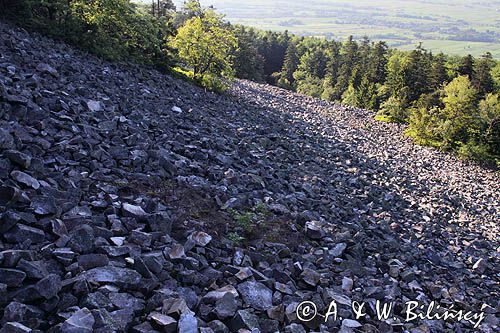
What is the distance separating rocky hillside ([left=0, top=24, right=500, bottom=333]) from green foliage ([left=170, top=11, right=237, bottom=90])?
10824mm

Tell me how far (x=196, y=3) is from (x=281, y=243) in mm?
25081

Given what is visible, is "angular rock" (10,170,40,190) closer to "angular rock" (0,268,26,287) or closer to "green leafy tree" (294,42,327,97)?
"angular rock" (0,268,26,287)

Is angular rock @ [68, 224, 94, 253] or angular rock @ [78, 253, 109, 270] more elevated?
angular rock @ [68, 224, 94, 253]

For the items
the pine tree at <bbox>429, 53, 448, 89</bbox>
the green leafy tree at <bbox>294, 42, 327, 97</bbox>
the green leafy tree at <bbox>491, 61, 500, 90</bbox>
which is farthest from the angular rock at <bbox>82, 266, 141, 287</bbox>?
the green leafy tree at <bbox>294, 42, 327, 97</bbox>

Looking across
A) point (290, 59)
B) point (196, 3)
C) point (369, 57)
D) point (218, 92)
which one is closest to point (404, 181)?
point (218, 92)

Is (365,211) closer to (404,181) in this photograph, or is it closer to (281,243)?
(281,243)

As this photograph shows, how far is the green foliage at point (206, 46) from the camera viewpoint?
93.4 ft

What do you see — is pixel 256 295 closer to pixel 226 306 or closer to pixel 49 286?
pixel 226 306

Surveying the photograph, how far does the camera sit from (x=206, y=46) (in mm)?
28469

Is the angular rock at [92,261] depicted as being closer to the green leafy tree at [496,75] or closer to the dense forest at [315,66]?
the dense forest at [315,66]

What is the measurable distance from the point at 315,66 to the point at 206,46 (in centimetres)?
7445

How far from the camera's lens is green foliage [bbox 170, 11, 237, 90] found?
28.5m

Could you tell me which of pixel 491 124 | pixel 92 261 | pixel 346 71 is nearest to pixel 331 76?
pixel 346 71

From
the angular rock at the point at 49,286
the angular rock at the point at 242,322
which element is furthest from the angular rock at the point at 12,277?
the angular rock at the point at 242,322
